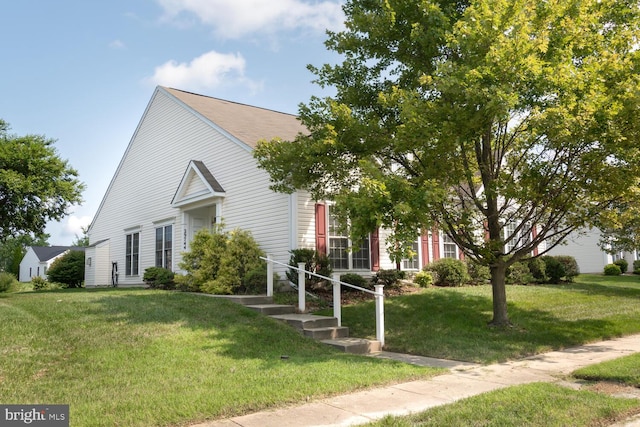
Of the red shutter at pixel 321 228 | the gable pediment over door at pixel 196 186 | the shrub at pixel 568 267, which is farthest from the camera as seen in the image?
the shrub at pixel 568 267

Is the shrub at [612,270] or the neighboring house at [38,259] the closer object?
Result: the shrub at [612,270]

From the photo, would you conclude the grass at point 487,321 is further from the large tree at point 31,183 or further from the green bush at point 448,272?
the large tree at point 31,183

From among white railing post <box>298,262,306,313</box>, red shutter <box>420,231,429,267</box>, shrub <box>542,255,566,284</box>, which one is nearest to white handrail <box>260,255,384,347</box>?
white railing post <box>298,262,306,313</box>

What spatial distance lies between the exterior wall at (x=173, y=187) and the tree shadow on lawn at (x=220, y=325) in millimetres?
3700

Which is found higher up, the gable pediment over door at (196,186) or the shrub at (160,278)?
the gable pediment over door at (196,186)

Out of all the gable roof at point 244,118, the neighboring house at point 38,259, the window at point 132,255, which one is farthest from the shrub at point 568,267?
the neighboring house at point 38,259

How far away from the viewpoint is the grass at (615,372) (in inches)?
255

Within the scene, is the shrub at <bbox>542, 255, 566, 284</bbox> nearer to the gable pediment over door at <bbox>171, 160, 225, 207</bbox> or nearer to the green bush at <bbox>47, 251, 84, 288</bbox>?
the gable pediment over door at <bbox>171, 160, 225, 207</bbox>

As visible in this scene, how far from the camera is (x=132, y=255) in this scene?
21031 millimetres

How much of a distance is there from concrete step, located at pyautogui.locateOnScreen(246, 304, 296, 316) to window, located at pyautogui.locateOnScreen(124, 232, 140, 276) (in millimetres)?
11424

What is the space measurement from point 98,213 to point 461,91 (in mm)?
21599

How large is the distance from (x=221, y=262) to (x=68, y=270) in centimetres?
1418

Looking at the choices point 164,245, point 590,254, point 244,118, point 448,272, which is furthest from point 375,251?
point 590,254

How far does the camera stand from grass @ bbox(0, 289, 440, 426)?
523cm
